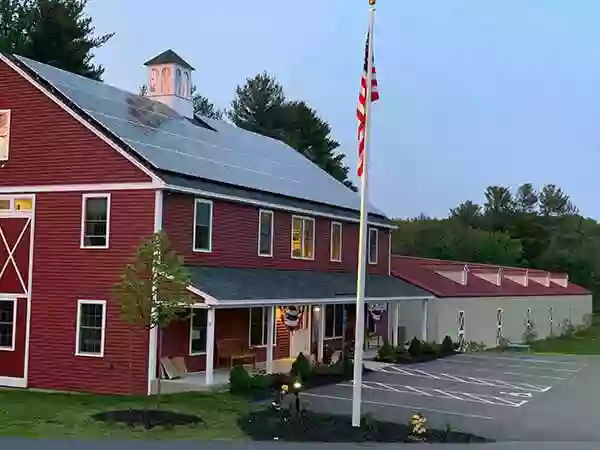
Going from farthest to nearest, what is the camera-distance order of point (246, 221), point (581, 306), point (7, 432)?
point (581, 306), point (246, 221), point (7, 432)

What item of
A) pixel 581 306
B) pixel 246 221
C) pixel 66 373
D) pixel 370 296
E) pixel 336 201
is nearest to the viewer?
pixel 66 373

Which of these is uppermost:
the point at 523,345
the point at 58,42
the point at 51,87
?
the point at 58,42

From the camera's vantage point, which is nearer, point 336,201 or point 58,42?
point 336,201

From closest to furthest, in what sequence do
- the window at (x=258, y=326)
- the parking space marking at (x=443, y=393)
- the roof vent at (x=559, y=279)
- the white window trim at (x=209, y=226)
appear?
1. the parking space marking at (x=443, y=393)
2. the white window trim at (x=209, y=226)
3. the window at (x=258, y=326)
4. the roof vent at (x=559, y=279)

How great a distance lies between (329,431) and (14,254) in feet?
41.9

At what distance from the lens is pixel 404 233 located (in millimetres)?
85062

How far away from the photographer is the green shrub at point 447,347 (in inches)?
1438

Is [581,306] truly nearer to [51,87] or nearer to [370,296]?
[370,296]

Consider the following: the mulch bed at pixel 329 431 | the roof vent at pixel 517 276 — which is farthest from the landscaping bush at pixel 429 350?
the roof vent at pixel 517 276

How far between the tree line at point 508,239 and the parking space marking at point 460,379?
154 feet

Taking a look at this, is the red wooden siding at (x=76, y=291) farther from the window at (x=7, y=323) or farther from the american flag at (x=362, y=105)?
the american flag at (x=362, y=105)

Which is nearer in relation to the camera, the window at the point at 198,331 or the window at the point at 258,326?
the window at the point at 198,331

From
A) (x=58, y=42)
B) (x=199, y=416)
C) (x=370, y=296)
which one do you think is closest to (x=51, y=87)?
(x=199, y=416)

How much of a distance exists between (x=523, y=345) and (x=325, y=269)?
16713 mm
